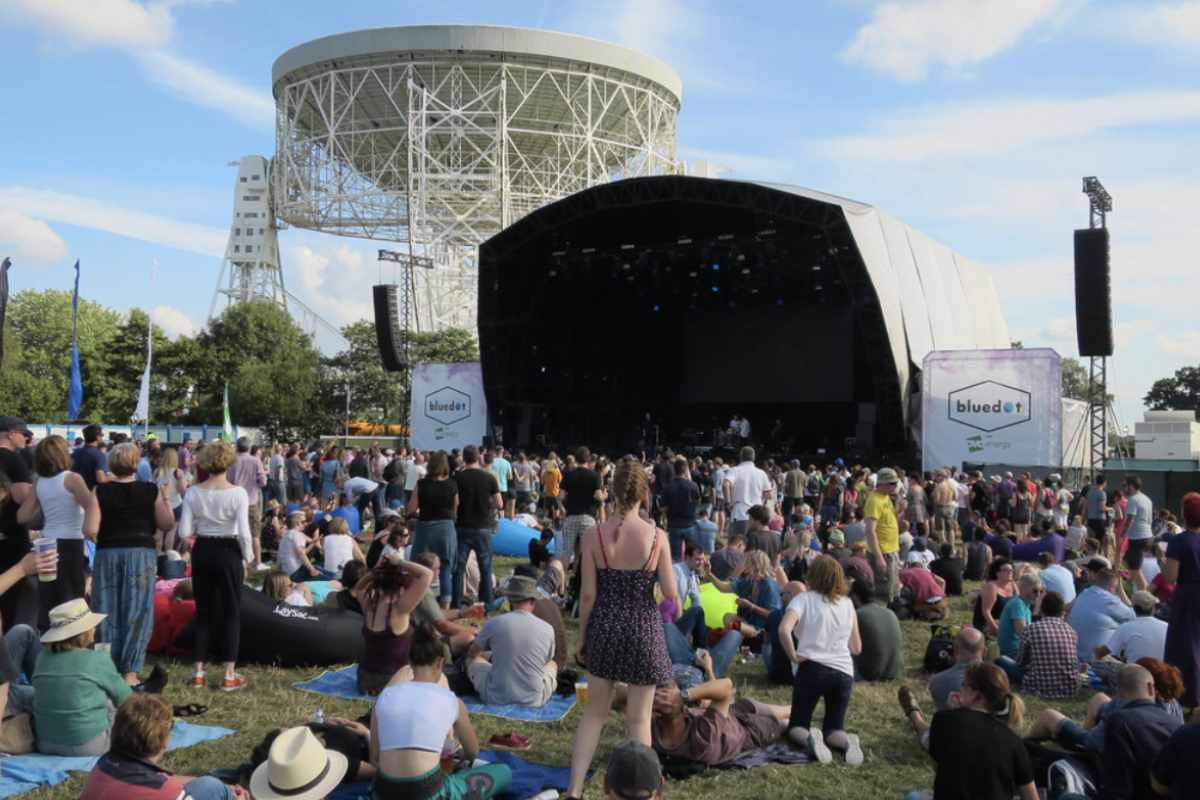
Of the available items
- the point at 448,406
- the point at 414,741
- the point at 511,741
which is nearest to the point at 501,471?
the point at 511,741

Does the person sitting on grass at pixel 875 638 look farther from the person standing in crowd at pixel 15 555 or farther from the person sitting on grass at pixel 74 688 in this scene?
the person standing in crowd at pixel 15 555

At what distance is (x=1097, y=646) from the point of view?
6582 millimetres

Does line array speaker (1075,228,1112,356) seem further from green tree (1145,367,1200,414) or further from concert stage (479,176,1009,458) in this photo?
green tree (1145,367,1200,414)

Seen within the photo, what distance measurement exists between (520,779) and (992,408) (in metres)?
18.0

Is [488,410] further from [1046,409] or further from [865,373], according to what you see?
[1046,409]

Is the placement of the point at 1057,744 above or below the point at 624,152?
below

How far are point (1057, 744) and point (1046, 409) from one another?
16.0 m

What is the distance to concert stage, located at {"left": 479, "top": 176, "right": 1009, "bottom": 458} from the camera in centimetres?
2083

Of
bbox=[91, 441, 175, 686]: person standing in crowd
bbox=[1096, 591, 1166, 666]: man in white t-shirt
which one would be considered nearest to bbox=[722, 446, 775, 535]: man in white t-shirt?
bbox=[1096, 591, 1166, 666]: man in white t-shirt

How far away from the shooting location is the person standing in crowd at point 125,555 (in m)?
5.37

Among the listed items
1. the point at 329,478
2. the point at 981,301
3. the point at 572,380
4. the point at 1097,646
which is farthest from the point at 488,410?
the point at 1097,646

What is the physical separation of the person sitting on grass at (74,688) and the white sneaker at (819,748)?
11.5 ft

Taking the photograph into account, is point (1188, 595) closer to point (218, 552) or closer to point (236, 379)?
point (218, 552)

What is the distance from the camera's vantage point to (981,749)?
3465 mm
